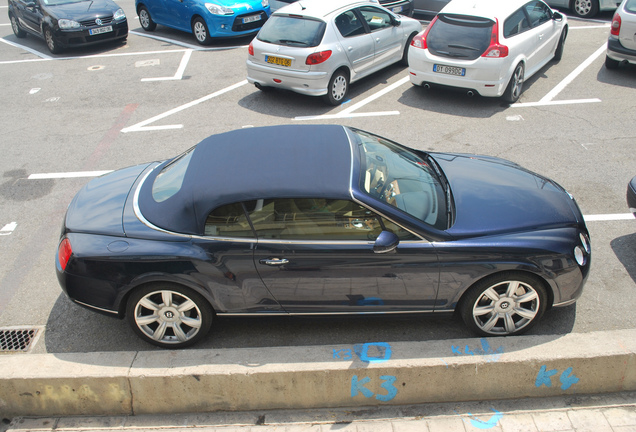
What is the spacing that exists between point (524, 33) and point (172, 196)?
739 centimetres

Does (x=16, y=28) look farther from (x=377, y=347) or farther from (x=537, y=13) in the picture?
(x=377, y=347)

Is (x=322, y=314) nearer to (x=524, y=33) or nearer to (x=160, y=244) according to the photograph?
(x=160, y=244)

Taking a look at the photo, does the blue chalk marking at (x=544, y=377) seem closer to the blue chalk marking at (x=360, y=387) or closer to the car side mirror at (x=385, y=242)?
the blue chalk marking at (x=360, y=387)

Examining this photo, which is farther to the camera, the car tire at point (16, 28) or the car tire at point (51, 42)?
the car tire at point (16, 28)

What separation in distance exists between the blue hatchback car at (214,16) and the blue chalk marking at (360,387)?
1083cm

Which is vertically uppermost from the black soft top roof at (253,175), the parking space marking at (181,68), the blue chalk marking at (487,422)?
the black soft top roof at (253,175)

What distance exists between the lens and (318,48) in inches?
363

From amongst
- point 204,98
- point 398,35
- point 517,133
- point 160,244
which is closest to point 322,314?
point 160,244

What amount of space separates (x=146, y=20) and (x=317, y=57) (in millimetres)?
7777

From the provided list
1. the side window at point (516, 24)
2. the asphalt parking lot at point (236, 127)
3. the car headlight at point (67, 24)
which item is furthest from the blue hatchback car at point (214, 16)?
the side window at point (516, 24)

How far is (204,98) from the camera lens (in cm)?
1025

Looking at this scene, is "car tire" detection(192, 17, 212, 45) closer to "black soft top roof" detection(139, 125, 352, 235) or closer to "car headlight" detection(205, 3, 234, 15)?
"car headlight" detection(205, 3, 234, 15)

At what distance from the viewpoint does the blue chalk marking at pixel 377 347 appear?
414 centimetres

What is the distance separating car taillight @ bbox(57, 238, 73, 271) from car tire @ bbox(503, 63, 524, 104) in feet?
24.0
